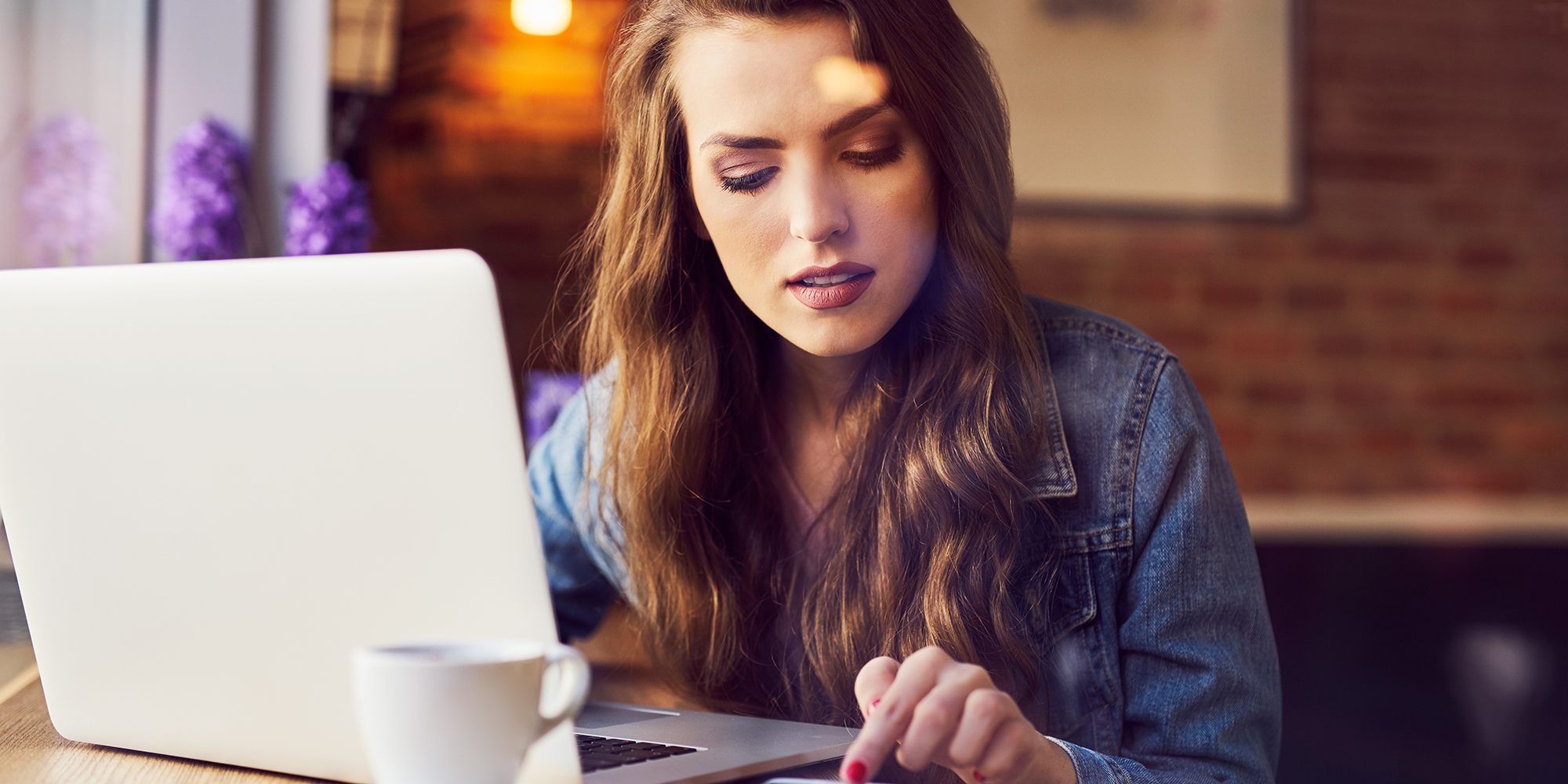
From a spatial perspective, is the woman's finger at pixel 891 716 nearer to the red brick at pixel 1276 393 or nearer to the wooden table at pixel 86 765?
the wooden table at pixel 86 765

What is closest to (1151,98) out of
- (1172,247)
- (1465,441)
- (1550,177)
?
(1172,247)

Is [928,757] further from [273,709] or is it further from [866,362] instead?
[866,362]

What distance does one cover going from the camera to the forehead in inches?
32.1

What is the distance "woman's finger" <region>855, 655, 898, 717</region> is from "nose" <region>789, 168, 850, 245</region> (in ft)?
1.15

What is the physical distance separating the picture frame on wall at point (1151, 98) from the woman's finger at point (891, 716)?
195cm

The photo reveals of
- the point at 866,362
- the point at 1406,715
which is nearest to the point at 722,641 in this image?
the point at 866,362

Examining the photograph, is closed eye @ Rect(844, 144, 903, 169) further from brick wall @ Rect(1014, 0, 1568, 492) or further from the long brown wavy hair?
brick wall @ Rect(1014, 0, 1568, 492)

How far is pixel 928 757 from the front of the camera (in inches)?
20.5

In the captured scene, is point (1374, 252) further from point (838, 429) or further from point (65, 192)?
point (65, 192)

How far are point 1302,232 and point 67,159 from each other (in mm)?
2242

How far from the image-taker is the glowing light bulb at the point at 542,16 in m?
2.50

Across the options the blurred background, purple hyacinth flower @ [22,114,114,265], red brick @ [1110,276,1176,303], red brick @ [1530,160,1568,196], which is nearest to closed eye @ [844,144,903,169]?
purple hyacinth flower @ [22,114,114,265]

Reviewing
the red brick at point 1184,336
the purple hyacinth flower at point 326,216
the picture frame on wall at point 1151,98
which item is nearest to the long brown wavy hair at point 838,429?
the purple hyacinth flower at point 326,216

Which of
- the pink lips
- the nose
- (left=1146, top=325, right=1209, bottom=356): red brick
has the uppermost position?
the nose
